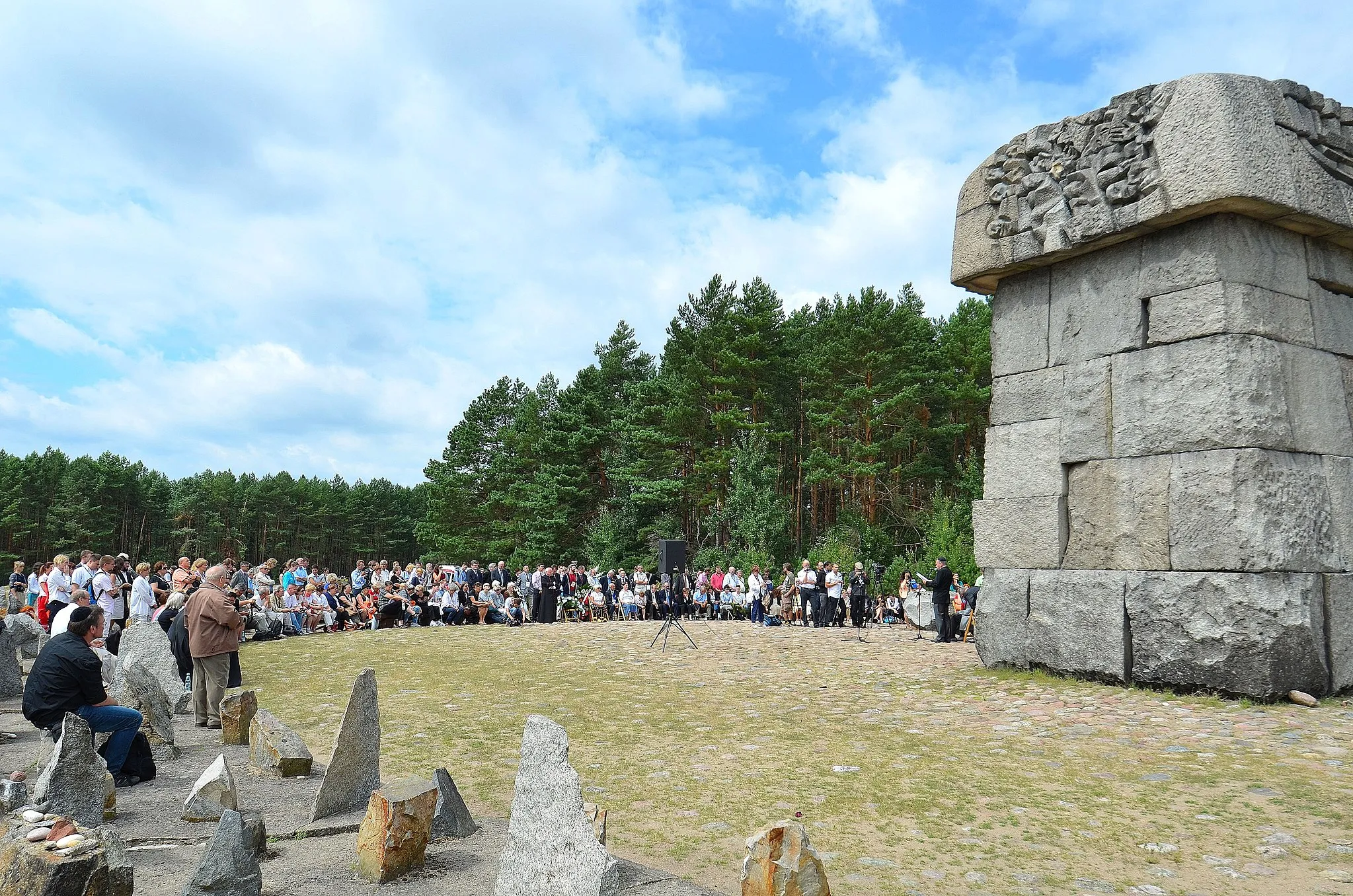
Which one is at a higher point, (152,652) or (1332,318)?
(1332,318)

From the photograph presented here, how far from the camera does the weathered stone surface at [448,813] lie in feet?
13.5

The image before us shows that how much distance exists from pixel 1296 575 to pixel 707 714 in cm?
531

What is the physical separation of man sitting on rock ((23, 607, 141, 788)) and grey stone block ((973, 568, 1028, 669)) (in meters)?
8.11

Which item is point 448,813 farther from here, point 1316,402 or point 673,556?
point 673,556

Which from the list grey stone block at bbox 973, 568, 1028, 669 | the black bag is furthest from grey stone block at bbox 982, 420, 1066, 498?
the black bag

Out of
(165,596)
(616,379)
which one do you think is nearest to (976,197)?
(165,596)

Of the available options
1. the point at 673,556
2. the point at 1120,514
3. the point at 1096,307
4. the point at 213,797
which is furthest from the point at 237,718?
the point at 673,556

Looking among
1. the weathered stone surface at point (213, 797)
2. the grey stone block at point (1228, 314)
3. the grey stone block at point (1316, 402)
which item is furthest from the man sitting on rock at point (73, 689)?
the grey stone block at point (1316, 402)

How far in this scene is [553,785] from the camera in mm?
3318

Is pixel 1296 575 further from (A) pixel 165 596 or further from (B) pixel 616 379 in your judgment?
(B) pixel 616 379

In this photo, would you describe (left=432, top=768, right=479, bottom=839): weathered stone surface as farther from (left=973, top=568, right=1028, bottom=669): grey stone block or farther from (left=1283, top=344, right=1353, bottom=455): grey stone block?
(left=1283, top=344, right=1353, bottom=455): grey stone block

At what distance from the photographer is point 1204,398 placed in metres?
7.70

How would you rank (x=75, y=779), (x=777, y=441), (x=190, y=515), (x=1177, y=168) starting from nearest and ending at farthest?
1. (x=75, y=779)
2. (x=1177, y=168)
3. (x=777, y=441)
4. (x=190, y=515)

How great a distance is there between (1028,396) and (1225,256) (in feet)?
7.53
